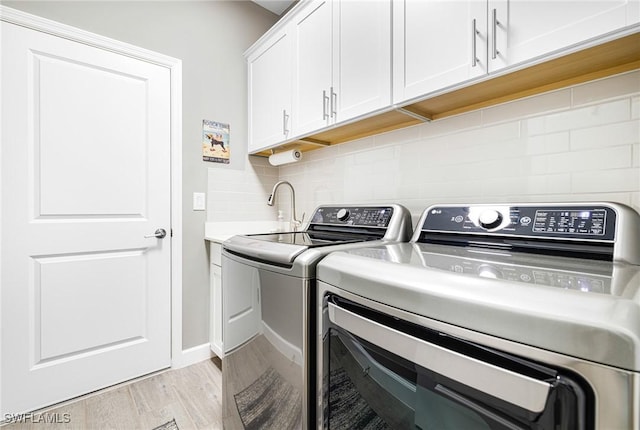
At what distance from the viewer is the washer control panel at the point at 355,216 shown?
138 cm

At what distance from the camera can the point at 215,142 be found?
220 cm

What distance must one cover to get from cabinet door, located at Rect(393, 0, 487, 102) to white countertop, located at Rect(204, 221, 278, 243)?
1.51 meters

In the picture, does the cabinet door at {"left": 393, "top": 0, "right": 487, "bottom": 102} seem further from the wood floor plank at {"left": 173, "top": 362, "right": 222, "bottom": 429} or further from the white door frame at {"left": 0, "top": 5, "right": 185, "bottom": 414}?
the wood floor plank at {"left": 173, "top": 362, "right": 222, "bottom": 429}

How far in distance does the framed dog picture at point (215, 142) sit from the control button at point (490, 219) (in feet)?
5.95

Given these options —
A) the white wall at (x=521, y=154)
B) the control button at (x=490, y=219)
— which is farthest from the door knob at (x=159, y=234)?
the control button at (x=490, y=219)

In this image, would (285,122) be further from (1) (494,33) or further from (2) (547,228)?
(2) (547,228)

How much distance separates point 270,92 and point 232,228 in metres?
1.04

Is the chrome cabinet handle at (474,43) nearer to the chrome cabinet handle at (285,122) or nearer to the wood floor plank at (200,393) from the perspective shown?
the chrome cabinet handle at (285,122)

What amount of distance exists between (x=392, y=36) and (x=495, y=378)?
50.4 inches

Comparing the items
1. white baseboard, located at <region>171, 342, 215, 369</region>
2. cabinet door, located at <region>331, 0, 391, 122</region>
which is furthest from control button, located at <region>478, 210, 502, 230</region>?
white baseboard, located at <region>171, 342, 215, 369</region>

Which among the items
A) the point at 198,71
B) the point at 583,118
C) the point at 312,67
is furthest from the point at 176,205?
the point at 583,118

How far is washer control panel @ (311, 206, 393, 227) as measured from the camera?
1385mm

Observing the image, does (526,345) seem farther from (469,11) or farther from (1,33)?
(1,33)

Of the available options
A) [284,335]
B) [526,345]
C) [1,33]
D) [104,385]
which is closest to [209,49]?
[1,33]
